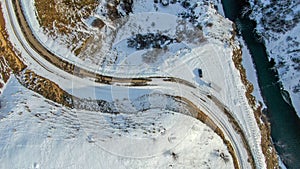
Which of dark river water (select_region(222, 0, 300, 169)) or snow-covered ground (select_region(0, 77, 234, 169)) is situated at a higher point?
dark river water (select_region(222, 0, 300, 169))

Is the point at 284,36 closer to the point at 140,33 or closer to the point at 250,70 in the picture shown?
the point at 250,70

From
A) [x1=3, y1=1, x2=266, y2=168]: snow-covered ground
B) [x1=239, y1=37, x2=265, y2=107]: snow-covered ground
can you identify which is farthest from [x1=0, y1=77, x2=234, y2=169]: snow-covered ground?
[x1=239, y1=37, x2=265, y2=107]: snow-covered ground

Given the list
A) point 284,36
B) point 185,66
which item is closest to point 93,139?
point 185,66

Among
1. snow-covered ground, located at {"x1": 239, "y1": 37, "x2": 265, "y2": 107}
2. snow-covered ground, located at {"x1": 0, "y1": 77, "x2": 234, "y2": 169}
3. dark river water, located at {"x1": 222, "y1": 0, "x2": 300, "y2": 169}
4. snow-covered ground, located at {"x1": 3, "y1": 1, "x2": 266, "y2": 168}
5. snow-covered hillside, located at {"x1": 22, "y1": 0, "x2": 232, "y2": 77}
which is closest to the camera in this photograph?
snow-covered ground, located at {"x1": 0, "y1": 77, "x2": 234, "y2": 169}

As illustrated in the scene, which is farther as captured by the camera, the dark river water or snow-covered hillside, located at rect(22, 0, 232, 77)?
the dark river water

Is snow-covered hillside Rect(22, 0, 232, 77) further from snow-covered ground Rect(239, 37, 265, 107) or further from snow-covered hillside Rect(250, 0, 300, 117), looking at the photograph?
snow-covered hillside Rect(250, 0, 300, 117)

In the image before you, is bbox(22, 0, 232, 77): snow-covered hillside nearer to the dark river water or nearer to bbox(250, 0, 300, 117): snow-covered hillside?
the dark river water

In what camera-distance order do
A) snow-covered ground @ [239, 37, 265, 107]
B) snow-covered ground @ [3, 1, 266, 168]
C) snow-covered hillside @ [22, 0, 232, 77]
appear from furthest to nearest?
snow-covered ground @ [239, 37, 265, 107] < snow-covered hillside @ [22, 0, 232, 77] < snow-covered ground @ [3, 1, 266, 168]

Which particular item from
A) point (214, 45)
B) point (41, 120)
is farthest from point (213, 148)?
point (41, 120)
